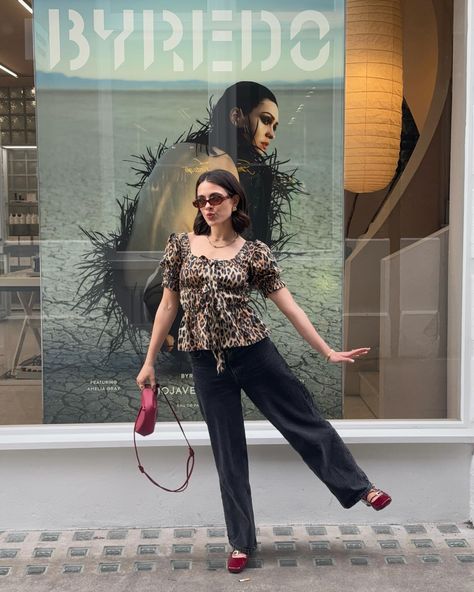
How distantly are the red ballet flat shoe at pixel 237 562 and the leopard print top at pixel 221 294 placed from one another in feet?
3.00

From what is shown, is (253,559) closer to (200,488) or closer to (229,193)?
(200,488)

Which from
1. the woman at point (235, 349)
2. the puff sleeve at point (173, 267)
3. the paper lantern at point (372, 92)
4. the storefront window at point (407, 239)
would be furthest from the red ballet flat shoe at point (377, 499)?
the paper lantern at point (372, 92)

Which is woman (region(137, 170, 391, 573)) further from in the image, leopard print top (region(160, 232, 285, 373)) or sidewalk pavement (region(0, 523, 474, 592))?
sidewalk pavement (region(0, 523, 474, 592))

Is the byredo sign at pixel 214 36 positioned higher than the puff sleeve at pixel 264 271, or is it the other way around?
the byredo sign at pixel 214 36

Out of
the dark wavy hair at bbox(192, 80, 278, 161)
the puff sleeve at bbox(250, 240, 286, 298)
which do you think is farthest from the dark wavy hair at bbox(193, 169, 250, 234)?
the dark wavy hair at bbox(192, 80, 278, 161)

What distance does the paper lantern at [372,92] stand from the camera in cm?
454

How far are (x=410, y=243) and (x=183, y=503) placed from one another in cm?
196

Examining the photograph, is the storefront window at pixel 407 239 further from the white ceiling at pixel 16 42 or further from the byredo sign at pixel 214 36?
the white ceiling at pixel 16 42

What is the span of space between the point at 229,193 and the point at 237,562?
68.4 inches

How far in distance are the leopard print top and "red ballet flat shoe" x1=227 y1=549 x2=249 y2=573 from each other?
91cm

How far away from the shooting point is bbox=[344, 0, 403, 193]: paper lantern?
4.54 m

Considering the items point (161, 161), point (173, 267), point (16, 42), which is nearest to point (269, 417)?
point (173, 267)

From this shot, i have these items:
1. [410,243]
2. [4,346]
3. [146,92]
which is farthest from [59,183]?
[410,243]

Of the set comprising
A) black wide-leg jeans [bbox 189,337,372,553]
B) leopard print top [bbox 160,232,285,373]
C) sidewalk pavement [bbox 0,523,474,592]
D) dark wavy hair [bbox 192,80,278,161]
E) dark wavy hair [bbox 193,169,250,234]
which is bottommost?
sidewalk pavement [bbox 0,523,474,592]
